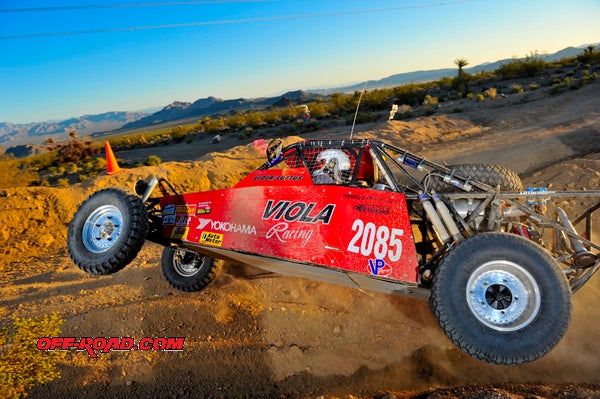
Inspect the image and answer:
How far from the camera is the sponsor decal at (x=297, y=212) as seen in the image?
393cm

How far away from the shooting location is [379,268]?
366 cm

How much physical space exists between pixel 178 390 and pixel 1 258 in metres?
6.06

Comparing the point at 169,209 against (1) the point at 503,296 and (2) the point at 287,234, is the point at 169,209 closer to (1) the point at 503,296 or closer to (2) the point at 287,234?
(2) the point at 287,234

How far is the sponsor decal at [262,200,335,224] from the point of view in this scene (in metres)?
3.93

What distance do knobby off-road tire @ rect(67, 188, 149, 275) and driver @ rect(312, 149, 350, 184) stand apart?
2.28 m

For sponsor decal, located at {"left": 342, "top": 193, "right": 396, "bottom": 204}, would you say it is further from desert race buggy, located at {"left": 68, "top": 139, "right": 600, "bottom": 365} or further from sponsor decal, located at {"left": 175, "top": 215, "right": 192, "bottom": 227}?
sponsor decal, located at {"left": 175, "top": 215, "right": 192, "bottom": 227}

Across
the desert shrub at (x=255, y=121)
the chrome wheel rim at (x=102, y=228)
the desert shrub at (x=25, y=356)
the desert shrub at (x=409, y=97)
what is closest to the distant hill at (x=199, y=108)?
the desert shrub at (x=255, y=121)

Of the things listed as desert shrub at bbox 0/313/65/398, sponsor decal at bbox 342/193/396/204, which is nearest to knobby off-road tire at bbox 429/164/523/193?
sponsor decal at bbox 342/193/396/204

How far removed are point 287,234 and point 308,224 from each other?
0.28 meters

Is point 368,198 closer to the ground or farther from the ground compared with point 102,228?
farther from the ground

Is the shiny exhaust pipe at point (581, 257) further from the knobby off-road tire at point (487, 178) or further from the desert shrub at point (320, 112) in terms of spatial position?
the desert shrub at point (320, 112)

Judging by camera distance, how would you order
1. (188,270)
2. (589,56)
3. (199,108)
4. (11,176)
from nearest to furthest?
(188,270) → (11,176) → (589,56) → (199,108)

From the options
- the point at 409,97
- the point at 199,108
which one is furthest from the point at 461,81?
the point at 199,108

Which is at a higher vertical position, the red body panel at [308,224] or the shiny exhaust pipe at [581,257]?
the red body panel at [308,224]
